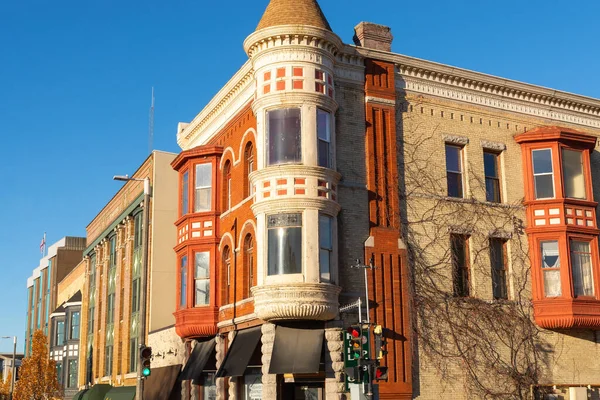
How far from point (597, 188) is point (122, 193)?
2853cm

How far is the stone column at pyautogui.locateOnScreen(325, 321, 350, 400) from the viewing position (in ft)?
79.9

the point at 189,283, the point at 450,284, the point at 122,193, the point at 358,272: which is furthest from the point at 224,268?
the point at 122,193

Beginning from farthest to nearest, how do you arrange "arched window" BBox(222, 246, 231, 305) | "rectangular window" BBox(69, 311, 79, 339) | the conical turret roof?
"rectangular window" BBox(69, 311, 79, 339) < "arched window" BBox(222, 246, 231, 305) < the conical turret roof

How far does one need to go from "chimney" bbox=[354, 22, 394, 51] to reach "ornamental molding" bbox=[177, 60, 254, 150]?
15.1 feet

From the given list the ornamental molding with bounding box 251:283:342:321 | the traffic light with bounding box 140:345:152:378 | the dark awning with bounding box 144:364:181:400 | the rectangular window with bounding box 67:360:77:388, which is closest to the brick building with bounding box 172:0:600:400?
the ornamental molding with bounding box 251:283:342:321

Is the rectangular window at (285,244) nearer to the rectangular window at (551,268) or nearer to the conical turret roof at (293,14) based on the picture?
the conical turret roof at (293,14)

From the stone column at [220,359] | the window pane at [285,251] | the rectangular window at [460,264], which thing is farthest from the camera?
the stone column at [220,359]

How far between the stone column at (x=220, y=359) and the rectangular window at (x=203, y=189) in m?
5.77

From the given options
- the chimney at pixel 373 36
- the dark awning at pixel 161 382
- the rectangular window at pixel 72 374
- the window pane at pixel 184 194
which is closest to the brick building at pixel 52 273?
the rectangular window at pixel 72 374

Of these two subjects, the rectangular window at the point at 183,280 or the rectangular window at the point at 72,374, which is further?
the rectangular window at the point at 72,374

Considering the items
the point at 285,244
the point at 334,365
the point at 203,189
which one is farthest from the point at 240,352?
the point at 203,189

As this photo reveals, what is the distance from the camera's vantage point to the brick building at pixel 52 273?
3263 inches

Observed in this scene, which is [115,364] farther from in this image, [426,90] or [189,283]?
[426,90]

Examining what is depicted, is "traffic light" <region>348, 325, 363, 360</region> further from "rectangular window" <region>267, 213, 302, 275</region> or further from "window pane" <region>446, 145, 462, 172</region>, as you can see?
"window pane" <region>446, 145, 462, 172</region>
